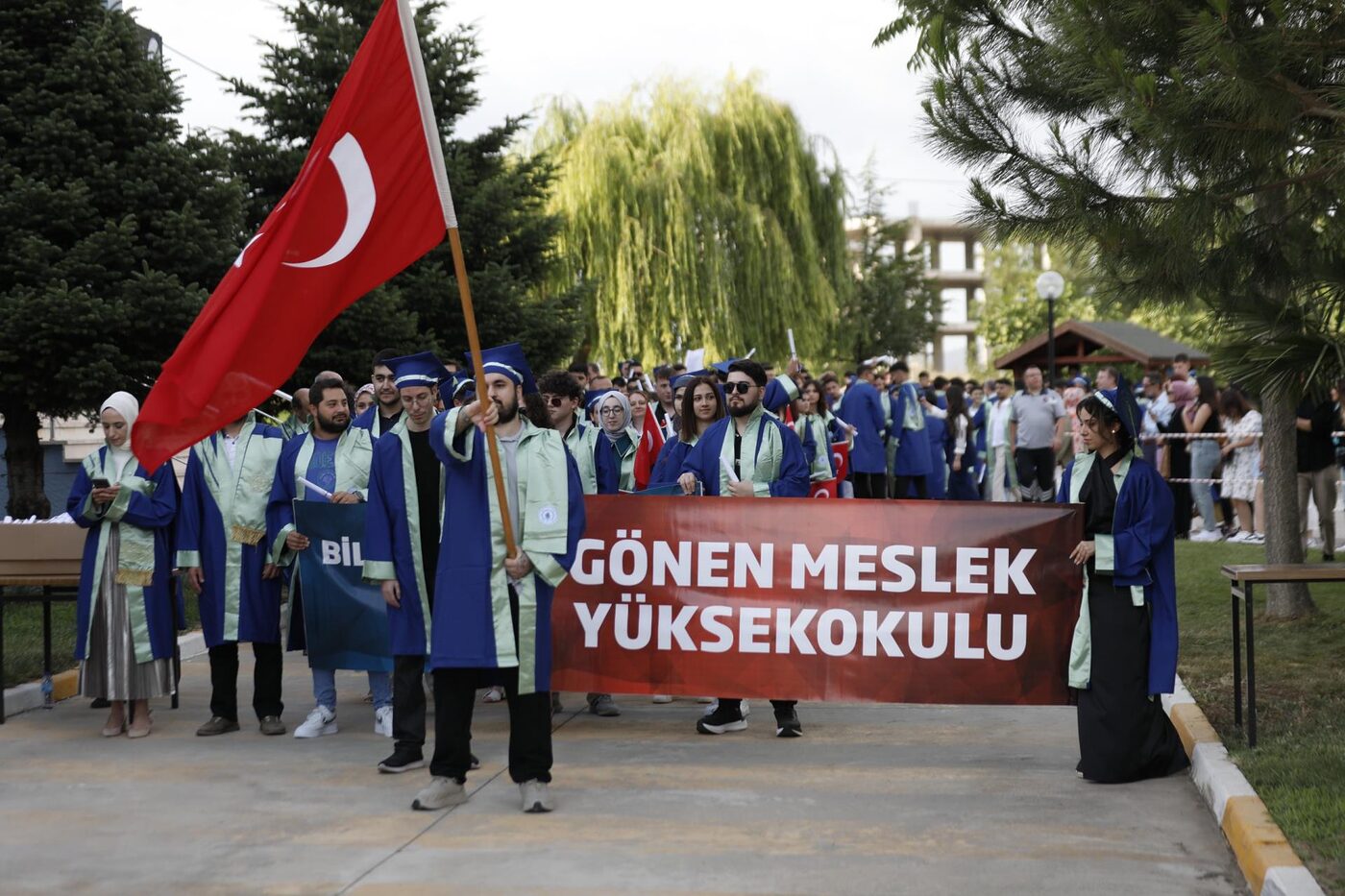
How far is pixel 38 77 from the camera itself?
14438 mm

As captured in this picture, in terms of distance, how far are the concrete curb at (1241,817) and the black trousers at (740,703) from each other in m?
2.04

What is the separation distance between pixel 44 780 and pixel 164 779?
0.59m

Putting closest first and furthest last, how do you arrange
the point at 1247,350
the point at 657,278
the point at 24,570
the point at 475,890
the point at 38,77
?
1. the point at 475,890
2. the point at 1247,350
3. the point at 24,570
4. the point at 38,77
5. the point at 657,278

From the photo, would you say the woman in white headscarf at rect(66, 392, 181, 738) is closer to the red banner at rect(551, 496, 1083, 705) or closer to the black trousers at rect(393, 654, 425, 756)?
the black trousers at rect(393, 654, 425, 756)

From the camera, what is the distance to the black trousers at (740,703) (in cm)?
868

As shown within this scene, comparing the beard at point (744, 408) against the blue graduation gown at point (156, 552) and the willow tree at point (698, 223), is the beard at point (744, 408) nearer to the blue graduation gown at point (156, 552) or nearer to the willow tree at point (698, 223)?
the blue graduation gown at point (156, 552)

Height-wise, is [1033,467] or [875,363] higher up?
[875,363]

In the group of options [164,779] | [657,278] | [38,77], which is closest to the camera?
[164,779]

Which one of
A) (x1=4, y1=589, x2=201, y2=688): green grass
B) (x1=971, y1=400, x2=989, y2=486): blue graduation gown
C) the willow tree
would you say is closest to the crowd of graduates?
(x1=4, y1=589, x2=201, y2=688): green grass

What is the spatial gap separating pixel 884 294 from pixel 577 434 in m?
39.4

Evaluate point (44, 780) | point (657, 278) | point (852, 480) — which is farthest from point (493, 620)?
point (657, 278)

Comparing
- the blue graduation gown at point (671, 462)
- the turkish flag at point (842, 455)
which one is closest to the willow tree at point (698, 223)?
the turkish flag at point (842, 455)

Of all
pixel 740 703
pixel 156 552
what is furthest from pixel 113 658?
pixel 740 703

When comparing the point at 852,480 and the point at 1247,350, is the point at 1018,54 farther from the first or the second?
the point at 852,480
